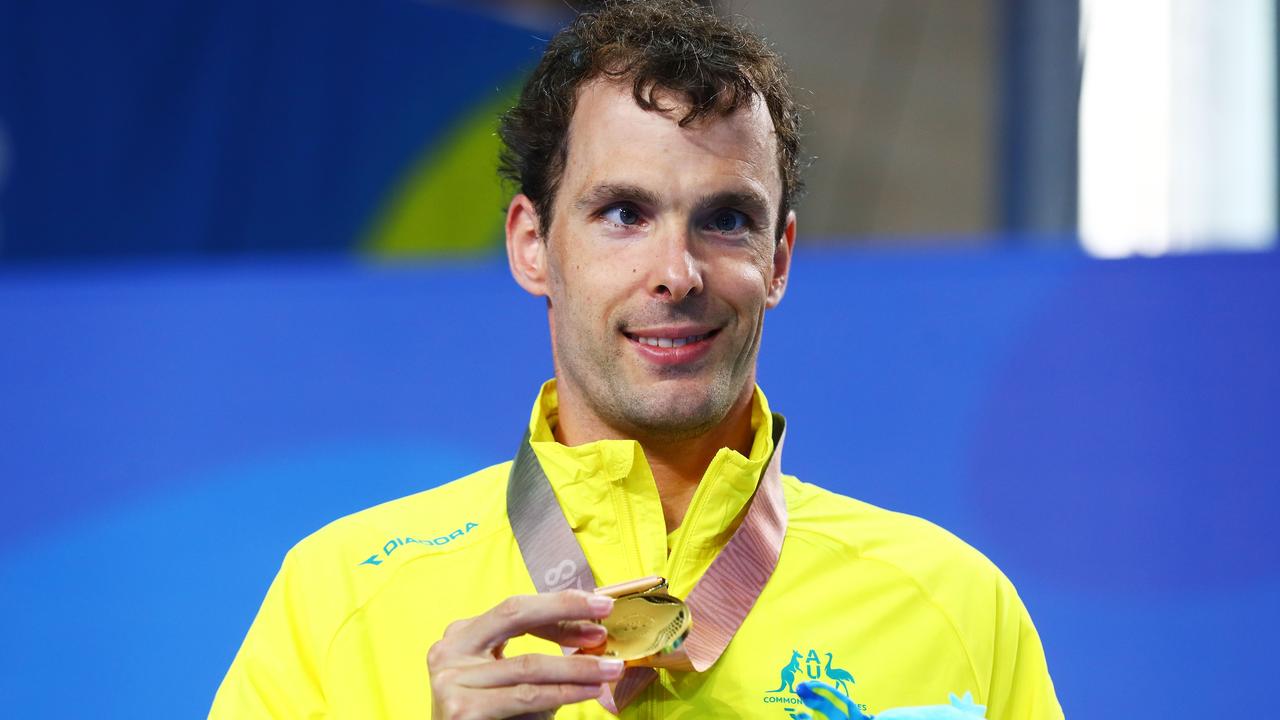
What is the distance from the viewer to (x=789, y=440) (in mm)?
2994

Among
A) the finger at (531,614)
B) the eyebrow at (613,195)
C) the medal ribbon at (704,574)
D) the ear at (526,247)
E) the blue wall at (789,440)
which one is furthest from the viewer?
the blue wall at (789,440)

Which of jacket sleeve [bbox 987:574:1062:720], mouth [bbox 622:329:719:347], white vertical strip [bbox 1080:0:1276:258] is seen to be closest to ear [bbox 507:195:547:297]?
mouth [bbox 622:329:719:347]

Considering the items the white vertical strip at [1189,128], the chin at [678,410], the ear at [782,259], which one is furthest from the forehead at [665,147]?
the white vertical strip at [1189,128]

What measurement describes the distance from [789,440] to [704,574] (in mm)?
1127

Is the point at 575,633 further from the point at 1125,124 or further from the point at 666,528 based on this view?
the point at 1125,124

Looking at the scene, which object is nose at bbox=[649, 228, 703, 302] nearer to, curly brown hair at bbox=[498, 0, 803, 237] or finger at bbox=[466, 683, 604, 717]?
curly brown hair at bbox=[498, 0, 803, 237]

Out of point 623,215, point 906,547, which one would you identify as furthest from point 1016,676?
point 623,215

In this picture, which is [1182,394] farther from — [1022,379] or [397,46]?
Result: [397,46]

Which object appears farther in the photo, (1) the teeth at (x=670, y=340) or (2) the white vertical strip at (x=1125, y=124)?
(2) the white vertical strip at (x=1125, y=124)

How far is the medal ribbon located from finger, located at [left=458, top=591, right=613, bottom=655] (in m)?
0.26

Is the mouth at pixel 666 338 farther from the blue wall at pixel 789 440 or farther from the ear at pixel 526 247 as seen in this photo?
the blue wall at pixel 789 440

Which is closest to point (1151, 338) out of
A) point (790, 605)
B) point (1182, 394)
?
point (1182, 394)

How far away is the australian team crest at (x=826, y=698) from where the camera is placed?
5.64ft

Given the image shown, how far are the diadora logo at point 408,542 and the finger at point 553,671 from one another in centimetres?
44
